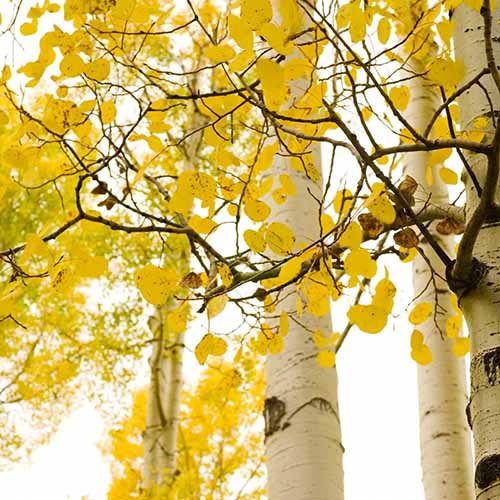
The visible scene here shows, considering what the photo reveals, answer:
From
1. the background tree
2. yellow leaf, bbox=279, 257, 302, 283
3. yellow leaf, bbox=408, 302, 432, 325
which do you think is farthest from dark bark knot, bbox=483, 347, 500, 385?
the background tree

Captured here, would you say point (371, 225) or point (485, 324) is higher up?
point (371, 225)

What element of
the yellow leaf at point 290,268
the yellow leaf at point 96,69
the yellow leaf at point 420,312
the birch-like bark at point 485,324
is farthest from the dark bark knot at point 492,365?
the yellow leaf at point 96,69

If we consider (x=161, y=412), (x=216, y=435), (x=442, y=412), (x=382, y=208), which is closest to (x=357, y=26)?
(x=382, y=208)

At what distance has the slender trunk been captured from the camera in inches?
147

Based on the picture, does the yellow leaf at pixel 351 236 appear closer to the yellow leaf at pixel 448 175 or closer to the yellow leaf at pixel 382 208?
the yellow leaf at pixel 382 208

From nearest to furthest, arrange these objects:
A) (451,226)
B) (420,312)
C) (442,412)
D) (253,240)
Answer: (253,240) < (451,226) < (420,312) < (442,412)

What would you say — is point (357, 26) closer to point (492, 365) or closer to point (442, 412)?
point (492, 365)

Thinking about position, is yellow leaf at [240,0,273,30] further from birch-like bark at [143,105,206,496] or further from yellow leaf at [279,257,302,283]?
birch-like bark at [143,105,206,496]

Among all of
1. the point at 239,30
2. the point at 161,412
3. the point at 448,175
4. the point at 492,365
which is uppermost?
the point at 161,412

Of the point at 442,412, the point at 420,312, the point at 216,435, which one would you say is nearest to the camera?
the point at 420,312

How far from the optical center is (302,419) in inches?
54.6

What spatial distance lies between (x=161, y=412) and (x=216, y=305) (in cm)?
279

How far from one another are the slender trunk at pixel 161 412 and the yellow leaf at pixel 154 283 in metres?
2.54

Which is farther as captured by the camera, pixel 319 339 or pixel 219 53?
pixel 319 339
